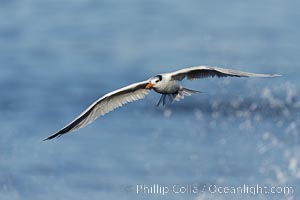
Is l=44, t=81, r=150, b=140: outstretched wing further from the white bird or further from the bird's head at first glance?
the bird's head

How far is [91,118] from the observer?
1199 centimetres

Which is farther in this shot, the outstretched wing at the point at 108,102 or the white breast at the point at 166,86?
the outstretched wing at the point at 108,102

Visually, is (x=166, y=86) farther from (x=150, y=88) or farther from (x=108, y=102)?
(x=108, y=102)

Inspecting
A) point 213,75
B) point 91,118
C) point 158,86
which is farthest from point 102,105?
point 213,75

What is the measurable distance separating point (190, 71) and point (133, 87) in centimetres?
140

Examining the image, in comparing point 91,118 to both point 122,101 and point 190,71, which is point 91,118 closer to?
point 122,101

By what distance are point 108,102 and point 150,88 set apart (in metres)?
1.09

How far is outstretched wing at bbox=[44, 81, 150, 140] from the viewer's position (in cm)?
1184

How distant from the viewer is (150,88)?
11914 mm

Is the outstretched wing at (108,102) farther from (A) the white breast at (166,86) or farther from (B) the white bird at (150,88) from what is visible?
(A) the white breast at (166,86)

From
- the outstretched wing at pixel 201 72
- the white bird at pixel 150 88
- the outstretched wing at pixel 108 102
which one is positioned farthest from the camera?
the outstretched wing at pixel 108 102

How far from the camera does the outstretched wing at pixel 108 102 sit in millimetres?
11836

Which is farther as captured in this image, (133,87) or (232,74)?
(133,87)

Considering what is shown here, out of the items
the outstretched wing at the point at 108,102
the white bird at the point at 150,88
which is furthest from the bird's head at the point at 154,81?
the outstretched wing at the point at 108,102
